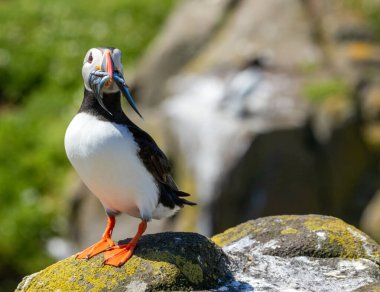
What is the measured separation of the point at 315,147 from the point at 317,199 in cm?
67

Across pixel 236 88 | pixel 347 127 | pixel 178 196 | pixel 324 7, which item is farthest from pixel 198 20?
pixel 178 196

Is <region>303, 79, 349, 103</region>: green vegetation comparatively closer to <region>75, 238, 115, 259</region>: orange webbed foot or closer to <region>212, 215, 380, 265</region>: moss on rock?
<region>212, 215, 380, 265</region>: moss on rock

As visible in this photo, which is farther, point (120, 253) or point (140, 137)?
point (140, 137)

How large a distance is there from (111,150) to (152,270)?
27.4 inches

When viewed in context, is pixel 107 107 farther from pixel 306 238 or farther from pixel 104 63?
pixel 306 238

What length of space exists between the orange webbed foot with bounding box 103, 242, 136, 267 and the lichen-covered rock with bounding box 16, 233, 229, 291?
0.03m

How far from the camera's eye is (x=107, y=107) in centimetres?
493

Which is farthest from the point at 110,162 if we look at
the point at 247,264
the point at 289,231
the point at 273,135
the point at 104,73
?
the point at 273,135

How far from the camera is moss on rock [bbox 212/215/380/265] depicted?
17.5 ft

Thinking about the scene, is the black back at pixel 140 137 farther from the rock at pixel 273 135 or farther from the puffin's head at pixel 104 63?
the rock at pixel 273 135

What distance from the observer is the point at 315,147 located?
37.0 feet

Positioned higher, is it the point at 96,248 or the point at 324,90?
the point at 324,90

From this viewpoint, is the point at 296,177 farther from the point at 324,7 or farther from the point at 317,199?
the point at 324,7

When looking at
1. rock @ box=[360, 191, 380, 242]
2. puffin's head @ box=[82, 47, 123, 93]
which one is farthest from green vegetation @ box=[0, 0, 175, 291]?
puffin's head @ box=[82, 47, 123, 93]
